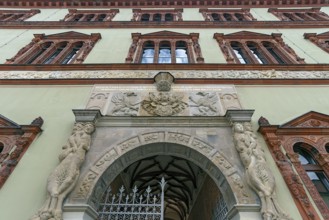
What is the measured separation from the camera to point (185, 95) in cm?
700

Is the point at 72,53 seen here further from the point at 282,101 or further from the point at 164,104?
the point at 282,101

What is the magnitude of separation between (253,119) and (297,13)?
12.0 meters

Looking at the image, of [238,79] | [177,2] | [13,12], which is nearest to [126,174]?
[238,79]

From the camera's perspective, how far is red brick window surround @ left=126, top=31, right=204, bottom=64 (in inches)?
367

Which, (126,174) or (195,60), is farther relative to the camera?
(195,60)

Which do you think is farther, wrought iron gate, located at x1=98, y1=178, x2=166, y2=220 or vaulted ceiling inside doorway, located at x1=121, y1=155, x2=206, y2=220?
vaulted ceiling inside doorway, located at x1=121, y1=155, x2=206, y2=220

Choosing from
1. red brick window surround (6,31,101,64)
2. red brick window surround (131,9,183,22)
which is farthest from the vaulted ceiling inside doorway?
red brick window surround (131,9,183,22)

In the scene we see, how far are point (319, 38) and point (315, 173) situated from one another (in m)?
8.20

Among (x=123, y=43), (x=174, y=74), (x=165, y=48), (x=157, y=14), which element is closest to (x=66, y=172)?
(x=174, y=74)

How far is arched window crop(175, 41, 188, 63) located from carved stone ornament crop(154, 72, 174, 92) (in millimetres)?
2474

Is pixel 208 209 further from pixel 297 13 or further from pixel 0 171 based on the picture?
pixel 297 13

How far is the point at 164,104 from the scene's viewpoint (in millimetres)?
6578

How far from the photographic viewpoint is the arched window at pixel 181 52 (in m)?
9.60

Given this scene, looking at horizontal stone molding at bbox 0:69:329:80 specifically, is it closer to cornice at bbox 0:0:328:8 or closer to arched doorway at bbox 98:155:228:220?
arched doorway at bbox 98:155:228:220
